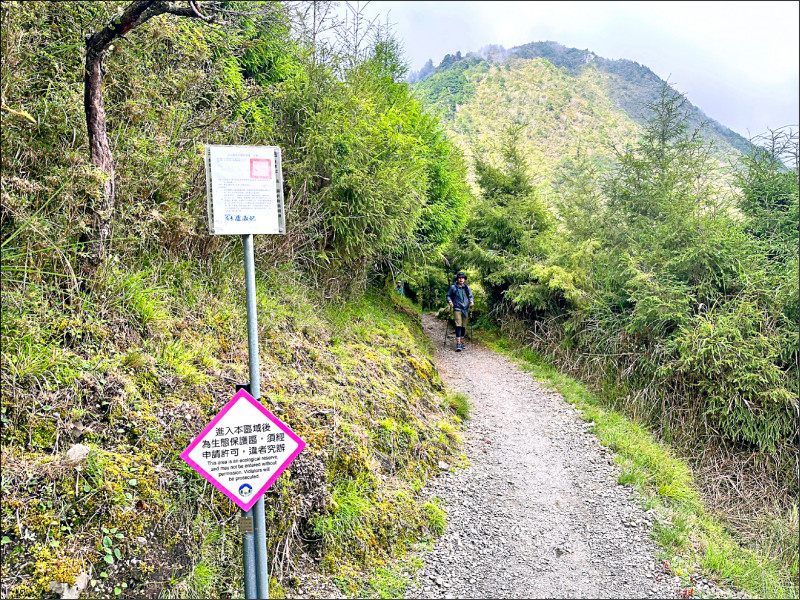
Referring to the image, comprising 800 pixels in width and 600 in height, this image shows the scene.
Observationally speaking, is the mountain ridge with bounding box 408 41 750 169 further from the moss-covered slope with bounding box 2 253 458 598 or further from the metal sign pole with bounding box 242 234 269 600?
the metal sign pole with bounding box 242 234 269 600

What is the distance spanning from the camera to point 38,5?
4625 millimetres

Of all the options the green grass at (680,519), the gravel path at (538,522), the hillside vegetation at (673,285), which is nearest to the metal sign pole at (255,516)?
the gravel path at (538,522)

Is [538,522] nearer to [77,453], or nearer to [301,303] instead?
[301,303]

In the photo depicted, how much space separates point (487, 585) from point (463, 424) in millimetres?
3892

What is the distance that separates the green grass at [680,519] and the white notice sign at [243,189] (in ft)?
16.5

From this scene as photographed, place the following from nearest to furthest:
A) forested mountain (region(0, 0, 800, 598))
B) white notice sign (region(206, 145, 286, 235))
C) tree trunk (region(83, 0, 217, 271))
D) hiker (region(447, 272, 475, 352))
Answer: white notice sign (region(206, 145, 286, 235)) < forested mountain (region(0, 0, 800, 598)) < tree trunk (region(83, 0, 217, 271)) < hiker (region(447, 272, 475, 352))

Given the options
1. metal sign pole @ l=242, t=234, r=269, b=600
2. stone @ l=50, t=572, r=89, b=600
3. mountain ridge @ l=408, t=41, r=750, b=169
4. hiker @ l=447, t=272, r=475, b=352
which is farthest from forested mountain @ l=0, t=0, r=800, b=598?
mountain ridge @ l=408, t=41, r=750, b=169

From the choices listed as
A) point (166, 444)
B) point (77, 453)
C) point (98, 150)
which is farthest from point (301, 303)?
point (77, 453)

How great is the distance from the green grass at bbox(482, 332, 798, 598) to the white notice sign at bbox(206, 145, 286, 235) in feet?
16.5

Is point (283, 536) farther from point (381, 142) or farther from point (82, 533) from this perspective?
point (381, 142)

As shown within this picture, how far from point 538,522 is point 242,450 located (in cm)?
388

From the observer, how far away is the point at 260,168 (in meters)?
3.39

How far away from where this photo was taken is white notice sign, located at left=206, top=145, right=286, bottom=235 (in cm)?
329

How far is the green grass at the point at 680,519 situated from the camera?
5.07 meters
